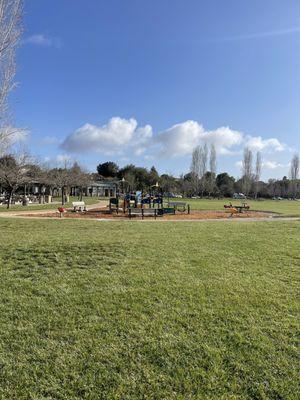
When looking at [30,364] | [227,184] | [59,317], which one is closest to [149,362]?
[30,364]

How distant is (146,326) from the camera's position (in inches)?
161

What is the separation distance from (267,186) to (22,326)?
323 ft

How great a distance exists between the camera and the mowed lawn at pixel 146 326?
9.93 ft

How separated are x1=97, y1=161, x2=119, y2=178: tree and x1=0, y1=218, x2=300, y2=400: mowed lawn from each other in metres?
89.9

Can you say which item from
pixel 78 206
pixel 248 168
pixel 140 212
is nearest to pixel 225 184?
pixel 248 168

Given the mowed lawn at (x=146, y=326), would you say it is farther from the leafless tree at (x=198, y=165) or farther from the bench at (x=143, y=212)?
the leafless tree at (x=198, y=165)

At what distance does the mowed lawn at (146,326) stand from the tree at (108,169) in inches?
3540

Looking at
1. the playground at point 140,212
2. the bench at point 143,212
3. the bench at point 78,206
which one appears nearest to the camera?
the bench at point 143,212

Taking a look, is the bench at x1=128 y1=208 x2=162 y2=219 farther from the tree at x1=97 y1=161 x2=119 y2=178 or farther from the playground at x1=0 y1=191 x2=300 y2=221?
the tree at x1=97 y1=161 x2=119 y2=178

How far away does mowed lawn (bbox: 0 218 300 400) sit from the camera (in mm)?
3025

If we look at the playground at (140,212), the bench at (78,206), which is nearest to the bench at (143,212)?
the playground at (140,212)

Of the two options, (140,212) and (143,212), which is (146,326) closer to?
(143,212)

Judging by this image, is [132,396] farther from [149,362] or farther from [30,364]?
[30,364]

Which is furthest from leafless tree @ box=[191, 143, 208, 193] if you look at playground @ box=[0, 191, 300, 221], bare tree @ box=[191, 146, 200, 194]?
playground @ box=[0, 191, 300, 221]
